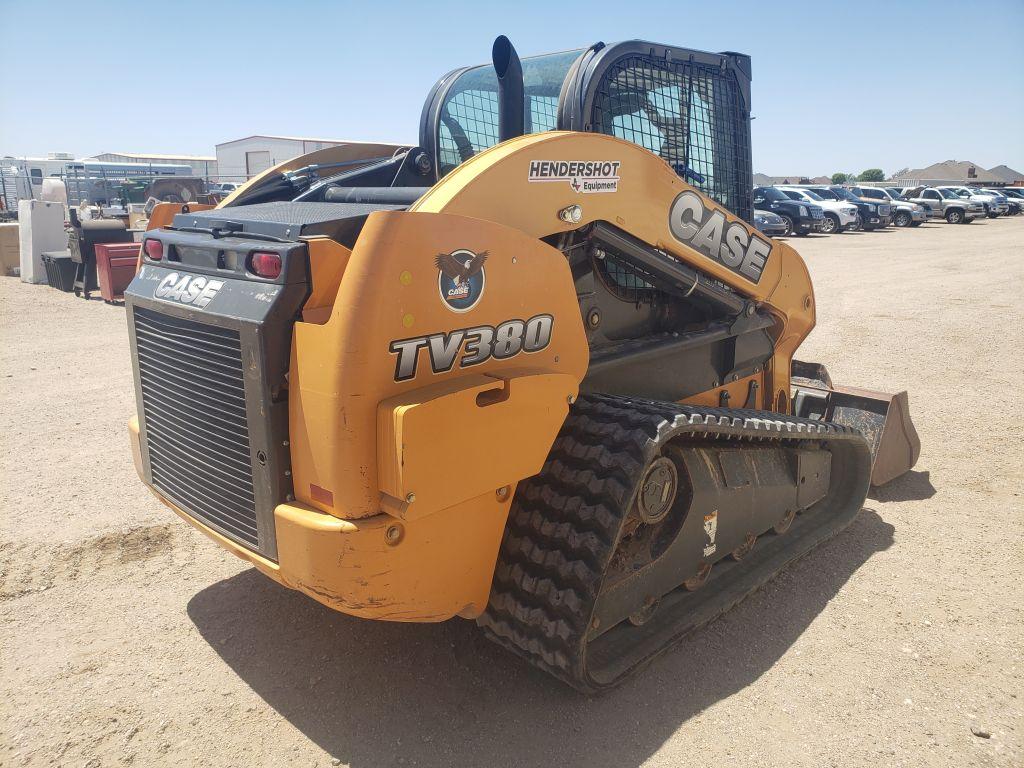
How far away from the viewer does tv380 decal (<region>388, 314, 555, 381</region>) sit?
2482 millimetres

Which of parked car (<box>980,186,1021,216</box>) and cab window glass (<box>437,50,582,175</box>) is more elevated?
parked car (<box>980,186,1021,216</box>)

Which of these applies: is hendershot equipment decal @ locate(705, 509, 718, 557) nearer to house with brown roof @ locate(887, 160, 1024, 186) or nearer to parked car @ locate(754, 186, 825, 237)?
parked car @ locate(754, 186, 825, 237)

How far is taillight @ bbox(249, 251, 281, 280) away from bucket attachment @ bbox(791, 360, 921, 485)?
12.9 feet

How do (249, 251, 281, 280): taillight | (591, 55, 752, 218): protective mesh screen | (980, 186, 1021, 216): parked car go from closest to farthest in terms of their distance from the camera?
(249, 251, 281, 280): taillight, (591, 55, 752, 218): protective mesh screen, (980, 186, 1021, 216): parked car

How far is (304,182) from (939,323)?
374 inches

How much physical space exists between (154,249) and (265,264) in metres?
0.89

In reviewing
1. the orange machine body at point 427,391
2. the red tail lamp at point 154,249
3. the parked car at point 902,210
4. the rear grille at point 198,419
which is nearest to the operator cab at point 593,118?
the orange machine body at point 427,391

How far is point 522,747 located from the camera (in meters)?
2.81

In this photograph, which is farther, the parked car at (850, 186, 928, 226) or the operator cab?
the parked car at (850, 186, 928, 226)

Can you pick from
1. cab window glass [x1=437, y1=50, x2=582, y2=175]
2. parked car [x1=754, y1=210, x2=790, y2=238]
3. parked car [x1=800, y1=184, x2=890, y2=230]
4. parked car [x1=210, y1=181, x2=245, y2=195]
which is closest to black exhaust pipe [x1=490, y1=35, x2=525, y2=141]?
cab window glass [x1=437, y1=50, x2=582, y2=175]

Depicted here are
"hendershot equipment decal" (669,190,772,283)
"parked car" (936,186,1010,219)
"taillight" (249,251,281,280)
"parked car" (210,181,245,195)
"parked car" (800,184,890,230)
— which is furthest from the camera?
"parked car" (936,186,1010,219)

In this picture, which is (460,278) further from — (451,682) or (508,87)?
(451,682)

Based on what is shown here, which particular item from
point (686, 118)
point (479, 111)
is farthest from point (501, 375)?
point (686, 118)

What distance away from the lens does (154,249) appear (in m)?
3.17
